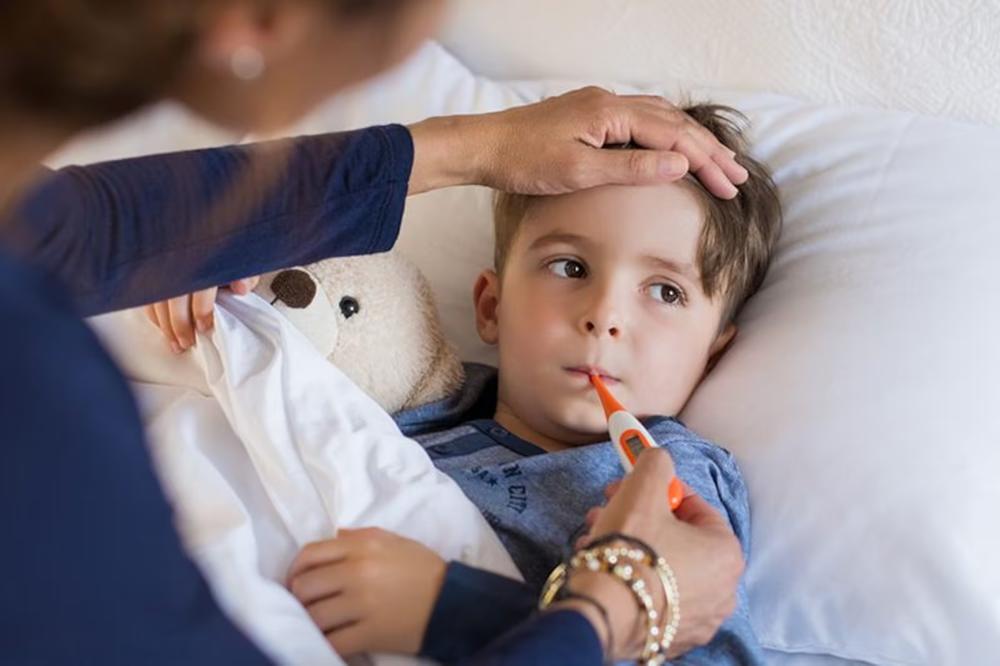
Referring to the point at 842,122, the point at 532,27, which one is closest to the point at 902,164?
the point at 842,122

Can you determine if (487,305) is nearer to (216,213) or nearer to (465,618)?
(216,213)

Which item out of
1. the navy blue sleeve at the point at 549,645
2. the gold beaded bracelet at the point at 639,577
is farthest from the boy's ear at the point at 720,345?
the navy blue sleeve at the point at 549,645

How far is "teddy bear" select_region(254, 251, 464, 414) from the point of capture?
1270 millimetres

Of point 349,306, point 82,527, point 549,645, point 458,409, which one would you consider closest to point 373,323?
point 349,306

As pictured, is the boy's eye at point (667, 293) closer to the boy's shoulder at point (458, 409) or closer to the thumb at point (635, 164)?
the thumb at point (635, 164)

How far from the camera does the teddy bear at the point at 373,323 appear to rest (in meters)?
1.27

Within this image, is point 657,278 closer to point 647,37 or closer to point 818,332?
point 818,332

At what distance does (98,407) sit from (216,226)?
51cm

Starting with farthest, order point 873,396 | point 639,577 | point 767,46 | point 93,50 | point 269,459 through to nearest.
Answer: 1. point 767,46
2. point 873,396
3. point 269,459
4. point 639,577
5. point 93,50

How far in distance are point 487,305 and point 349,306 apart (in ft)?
0.58

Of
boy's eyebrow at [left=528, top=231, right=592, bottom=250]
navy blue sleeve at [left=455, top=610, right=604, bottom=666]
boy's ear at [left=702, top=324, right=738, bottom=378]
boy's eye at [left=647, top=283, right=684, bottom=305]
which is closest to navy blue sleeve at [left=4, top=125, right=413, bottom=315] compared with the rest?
boy's eyebrow at [left=528, top=231, right=592, bottom=250]

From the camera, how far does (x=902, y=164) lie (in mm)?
1381

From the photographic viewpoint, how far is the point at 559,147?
4.08 ft

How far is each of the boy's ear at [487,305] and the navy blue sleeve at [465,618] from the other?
46cm
